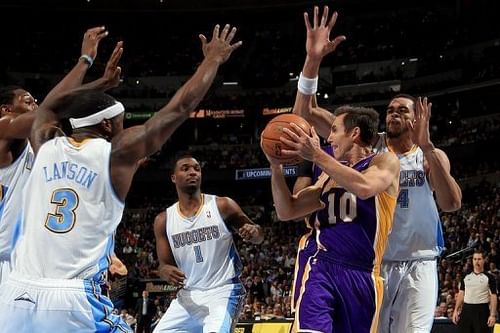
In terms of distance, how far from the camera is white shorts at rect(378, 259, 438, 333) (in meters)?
5.23

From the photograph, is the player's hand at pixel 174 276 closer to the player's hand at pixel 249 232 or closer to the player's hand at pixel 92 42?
the player's hand at pixel 249 232

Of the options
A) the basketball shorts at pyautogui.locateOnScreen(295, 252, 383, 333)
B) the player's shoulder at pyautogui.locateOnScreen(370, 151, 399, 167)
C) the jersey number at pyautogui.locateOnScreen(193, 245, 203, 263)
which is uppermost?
the player's shoulder at pyautogui.locateOnScreen(370, 151, 399, 167)

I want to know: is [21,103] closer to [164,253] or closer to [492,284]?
[164,253]

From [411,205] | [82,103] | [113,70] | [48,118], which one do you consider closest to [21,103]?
[113,70]

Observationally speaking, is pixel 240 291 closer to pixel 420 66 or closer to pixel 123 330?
pixel 123 330

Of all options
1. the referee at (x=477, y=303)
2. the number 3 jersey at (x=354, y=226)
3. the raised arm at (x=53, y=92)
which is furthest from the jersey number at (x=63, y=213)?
the referee at (x=477, y=303)

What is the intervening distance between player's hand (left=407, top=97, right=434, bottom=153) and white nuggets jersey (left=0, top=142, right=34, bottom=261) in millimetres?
2883

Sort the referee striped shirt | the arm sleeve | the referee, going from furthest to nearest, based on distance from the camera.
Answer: the referee striped shirt → the arm sleeve → the referee

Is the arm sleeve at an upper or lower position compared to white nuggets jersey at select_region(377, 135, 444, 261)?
lower

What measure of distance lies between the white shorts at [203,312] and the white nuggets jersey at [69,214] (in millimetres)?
2502

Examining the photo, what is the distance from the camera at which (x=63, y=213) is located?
11.5ft

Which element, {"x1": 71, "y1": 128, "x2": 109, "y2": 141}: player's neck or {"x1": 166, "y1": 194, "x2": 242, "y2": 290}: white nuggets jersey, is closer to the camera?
{"x1": 71, "y1": 128, "x2": 109, "y2": 141}: player's neck

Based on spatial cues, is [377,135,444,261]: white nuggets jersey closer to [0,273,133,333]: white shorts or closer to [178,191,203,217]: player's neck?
[178,191,203,217]: player's neck

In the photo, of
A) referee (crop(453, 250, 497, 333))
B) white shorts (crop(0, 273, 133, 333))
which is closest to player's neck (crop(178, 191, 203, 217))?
white shorts (crop(0, 273, 133, 333))
